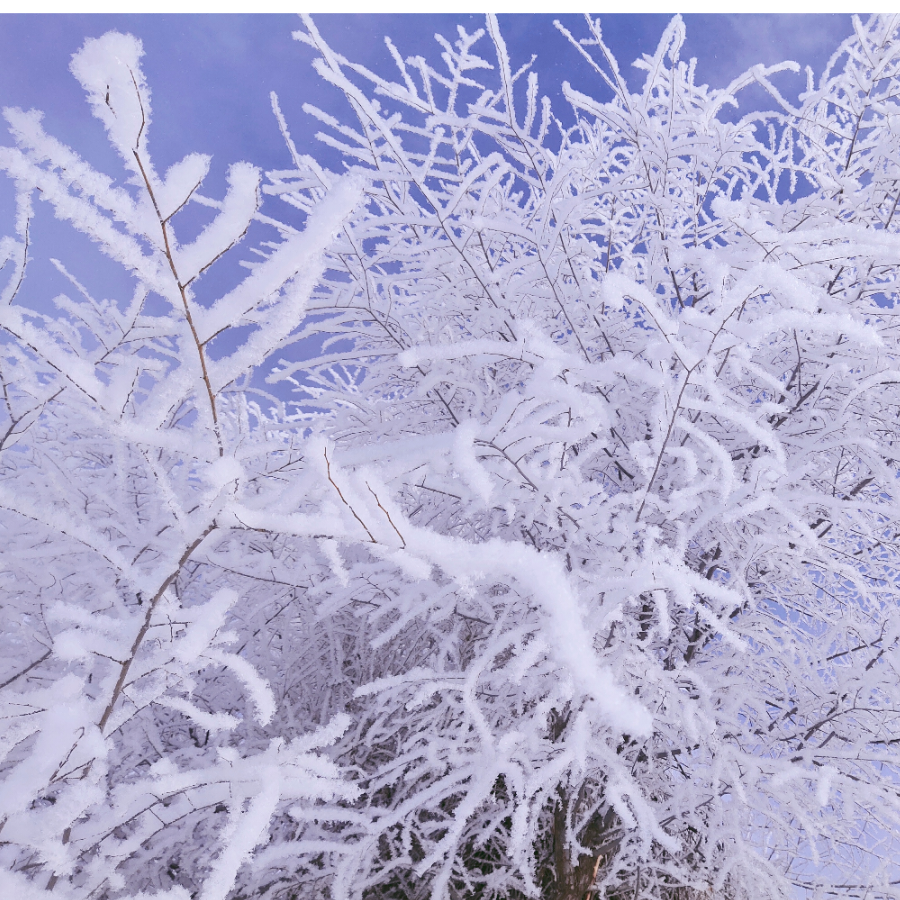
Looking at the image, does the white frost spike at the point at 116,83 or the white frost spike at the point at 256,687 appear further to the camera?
the white frost spike at the point at 256,687

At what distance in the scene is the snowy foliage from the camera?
2.59 feet

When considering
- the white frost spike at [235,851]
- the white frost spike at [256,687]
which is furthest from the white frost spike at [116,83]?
the white frost spike at [235,851]

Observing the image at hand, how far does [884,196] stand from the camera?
281 centimetres

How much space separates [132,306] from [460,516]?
60.7 inches

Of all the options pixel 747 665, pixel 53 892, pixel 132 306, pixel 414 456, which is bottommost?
pixel 747 665

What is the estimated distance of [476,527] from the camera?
8.96ft

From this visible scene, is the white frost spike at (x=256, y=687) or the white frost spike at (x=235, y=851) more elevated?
the white frost spike at (x=256, y=687)

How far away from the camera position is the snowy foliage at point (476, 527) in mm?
790

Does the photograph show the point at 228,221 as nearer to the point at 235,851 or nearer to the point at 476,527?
the point at 235,851

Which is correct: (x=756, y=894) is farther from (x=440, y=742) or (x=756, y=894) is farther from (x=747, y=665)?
(x=440, y=742)

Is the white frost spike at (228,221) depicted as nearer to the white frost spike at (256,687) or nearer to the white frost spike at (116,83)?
the white frost spike at (116,83)

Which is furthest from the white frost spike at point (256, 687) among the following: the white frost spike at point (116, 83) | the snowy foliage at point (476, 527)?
the white frost spike at point (116, 83)

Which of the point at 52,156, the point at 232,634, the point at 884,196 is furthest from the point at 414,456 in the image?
the point at 884,196

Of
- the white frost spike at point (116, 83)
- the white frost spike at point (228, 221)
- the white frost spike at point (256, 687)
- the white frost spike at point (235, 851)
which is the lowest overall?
the white frost spike at point (235, 851)
